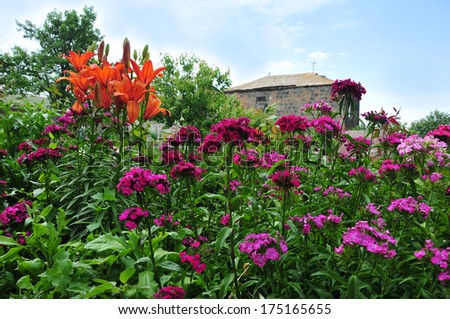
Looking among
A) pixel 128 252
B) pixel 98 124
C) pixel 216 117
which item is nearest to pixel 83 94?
pixel 98 124

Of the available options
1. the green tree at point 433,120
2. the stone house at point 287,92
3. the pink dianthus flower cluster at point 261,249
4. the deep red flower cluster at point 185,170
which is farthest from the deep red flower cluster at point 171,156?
the green tree at point 433,120

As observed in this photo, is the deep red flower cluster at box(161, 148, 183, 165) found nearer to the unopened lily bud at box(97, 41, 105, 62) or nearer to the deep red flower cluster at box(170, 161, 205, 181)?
the deep red flower cluster at box(170, 161, 205, 181)

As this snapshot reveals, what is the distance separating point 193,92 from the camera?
15531mm

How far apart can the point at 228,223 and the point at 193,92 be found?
14.1m

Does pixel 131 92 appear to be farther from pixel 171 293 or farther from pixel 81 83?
pixel 171 293

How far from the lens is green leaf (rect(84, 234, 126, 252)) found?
5.74 feet

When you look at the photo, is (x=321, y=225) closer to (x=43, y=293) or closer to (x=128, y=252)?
(x=128, y=252)

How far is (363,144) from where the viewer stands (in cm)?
230

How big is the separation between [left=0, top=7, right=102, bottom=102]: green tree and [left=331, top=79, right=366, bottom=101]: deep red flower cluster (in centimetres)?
2518

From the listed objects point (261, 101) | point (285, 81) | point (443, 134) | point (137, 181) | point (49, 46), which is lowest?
point (137, 181)

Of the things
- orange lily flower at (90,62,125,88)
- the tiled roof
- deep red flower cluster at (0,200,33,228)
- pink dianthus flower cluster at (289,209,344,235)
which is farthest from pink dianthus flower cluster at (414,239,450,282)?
the tiled roof

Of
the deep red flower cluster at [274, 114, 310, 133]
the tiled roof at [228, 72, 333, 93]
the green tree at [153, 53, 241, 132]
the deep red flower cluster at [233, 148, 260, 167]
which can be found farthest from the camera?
the tiled roof at [228, 72, 333, 93]

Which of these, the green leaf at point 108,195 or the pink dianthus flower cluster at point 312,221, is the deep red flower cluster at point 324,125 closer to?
the pink dianthus flower cluster at point 312,221

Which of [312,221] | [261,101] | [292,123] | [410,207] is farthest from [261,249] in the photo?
[261,101]
